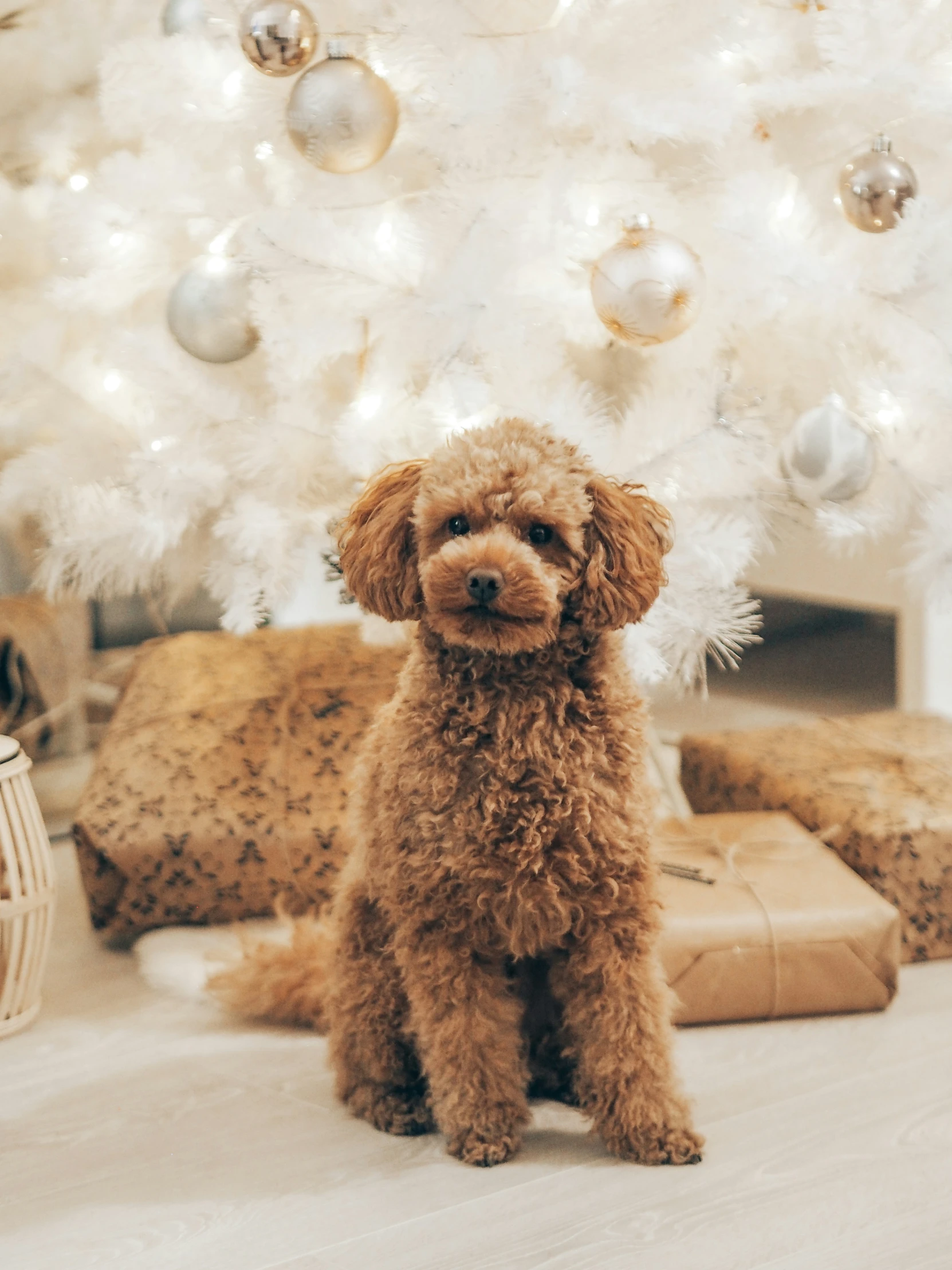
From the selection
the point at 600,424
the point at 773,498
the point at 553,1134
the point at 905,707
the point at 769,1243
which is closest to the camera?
the point at 769,1243

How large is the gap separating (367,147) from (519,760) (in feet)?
2.31

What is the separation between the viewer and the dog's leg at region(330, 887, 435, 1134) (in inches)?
41.1

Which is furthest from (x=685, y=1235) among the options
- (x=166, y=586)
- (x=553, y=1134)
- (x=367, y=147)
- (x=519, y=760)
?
(x=166, y=586)

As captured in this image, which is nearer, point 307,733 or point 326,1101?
point 326,1101

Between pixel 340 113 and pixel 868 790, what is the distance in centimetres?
96

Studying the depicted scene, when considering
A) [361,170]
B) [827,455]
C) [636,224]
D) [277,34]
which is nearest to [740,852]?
[827,455]

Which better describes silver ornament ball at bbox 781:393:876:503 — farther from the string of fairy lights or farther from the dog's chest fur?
the dog's chest fur

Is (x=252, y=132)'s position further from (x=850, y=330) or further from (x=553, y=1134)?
(x=553, y=1134)

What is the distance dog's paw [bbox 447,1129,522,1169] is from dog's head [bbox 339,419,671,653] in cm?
40

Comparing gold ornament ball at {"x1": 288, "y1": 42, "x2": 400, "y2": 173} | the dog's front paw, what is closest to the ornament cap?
gold ornament ball at {"x1": 288, "y1": 42, "x2": 400, "y2": 173}

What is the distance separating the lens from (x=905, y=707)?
2.11 meters

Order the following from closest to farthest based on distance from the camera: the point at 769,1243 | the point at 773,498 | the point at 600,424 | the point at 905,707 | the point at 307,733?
the point at 769,1243, the point at 600,424, the point at 773,498, the point at 307,733, the point at 905,707

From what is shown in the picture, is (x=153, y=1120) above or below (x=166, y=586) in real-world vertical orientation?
below

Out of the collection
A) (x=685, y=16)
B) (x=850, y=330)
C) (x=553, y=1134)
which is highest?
(x=685, y=16)
